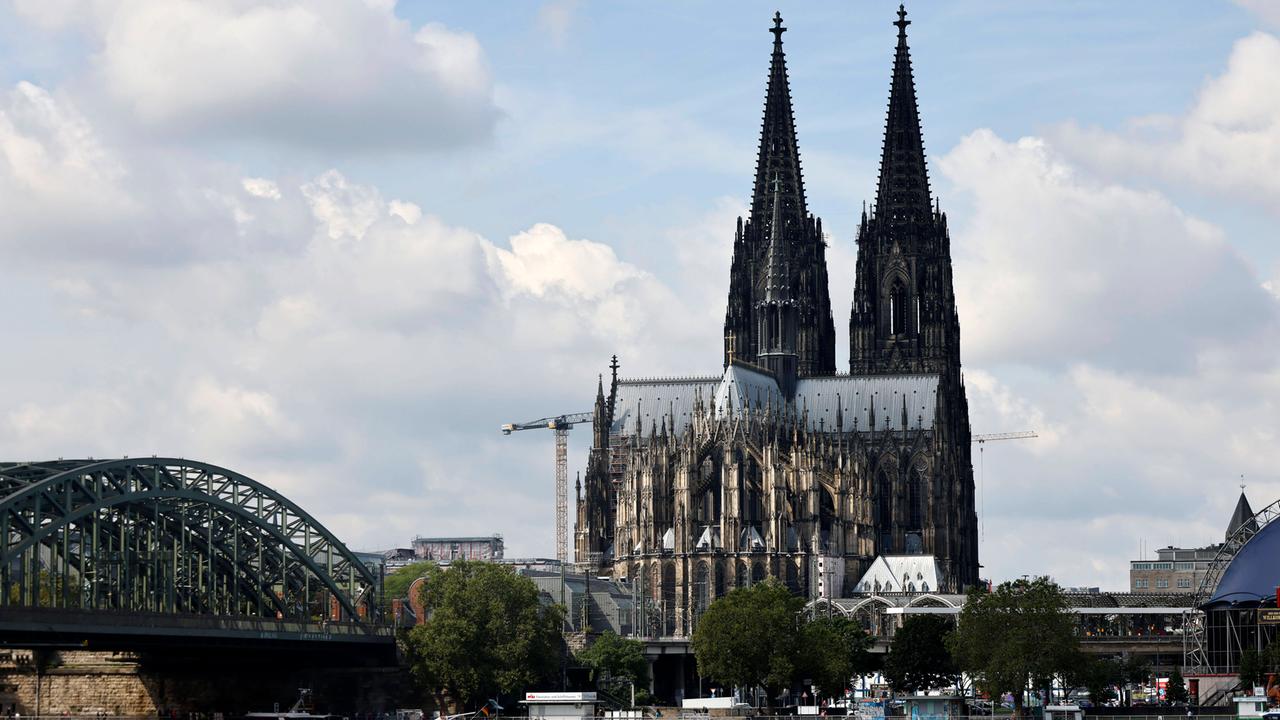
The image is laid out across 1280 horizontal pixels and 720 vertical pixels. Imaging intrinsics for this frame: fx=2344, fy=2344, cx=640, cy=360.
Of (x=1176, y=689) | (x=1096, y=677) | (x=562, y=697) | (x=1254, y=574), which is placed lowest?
(x=562, y=697)

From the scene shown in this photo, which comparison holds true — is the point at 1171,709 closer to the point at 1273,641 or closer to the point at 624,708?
the point at 1273,641

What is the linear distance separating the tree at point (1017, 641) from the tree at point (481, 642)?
24.1 meters

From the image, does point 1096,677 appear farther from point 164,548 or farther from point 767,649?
point 164,548

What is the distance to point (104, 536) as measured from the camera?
12106 centimetres

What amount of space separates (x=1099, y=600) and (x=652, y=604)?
3568 centimetres

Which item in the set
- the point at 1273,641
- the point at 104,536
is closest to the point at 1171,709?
the point at 1273,641

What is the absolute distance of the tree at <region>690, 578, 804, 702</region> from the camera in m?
137

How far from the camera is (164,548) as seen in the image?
120m

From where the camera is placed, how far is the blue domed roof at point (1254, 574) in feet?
453

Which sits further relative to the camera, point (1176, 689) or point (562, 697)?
point (1176, 689)

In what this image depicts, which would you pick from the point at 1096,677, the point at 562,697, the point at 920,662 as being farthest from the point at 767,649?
the point at 562,697

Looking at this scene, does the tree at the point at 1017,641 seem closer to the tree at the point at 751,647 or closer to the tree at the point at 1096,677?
the tree at the point at 1096,677

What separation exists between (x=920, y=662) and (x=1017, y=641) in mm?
19122

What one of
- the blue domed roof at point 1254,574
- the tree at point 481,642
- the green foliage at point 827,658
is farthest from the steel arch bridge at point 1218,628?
the tree at point 481,642
